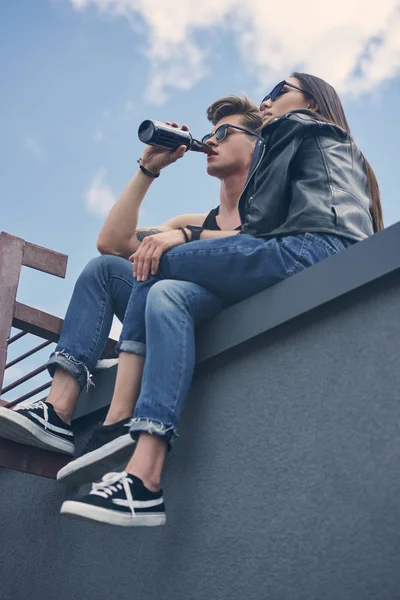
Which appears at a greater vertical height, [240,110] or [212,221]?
[240,110]

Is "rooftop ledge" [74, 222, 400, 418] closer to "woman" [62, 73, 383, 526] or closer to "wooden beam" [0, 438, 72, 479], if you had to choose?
"woman" [62, 73, 383, 526]

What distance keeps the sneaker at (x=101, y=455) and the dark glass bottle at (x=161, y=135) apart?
117cm

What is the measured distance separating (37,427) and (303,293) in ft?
3.90

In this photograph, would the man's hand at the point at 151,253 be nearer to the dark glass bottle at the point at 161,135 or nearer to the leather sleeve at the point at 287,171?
the leather sleeve at the point at 287,171

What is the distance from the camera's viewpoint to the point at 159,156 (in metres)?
3.39

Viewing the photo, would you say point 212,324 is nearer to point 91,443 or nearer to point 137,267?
point 137,267

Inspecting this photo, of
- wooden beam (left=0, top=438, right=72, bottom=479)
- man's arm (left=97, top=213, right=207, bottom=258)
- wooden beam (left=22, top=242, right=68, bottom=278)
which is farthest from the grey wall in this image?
wooden beam (left=22, top=242, right=68, bottom=278)

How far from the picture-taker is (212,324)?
2986 mm

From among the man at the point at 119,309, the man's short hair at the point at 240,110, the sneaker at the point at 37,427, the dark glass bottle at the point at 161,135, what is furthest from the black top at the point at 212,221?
the sneaker at the point at 37,427

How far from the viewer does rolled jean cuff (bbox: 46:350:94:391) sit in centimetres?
321

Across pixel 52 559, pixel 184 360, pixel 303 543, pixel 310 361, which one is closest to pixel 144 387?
pixel 184 360

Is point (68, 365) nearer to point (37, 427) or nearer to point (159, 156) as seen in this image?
point (37, 427)

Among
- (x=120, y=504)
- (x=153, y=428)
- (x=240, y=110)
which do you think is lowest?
(x=120, y=504)

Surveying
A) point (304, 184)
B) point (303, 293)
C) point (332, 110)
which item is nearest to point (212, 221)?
point (332, 110)
